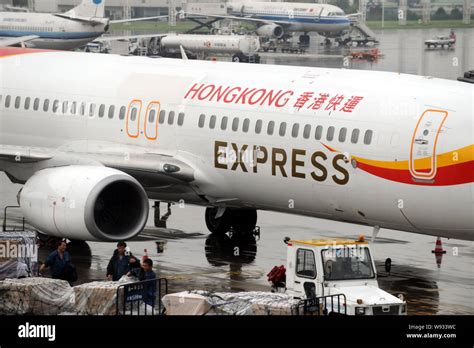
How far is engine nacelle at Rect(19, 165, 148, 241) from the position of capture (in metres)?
29.7

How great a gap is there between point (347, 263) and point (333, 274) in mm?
472

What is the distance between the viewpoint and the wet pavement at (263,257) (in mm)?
28359

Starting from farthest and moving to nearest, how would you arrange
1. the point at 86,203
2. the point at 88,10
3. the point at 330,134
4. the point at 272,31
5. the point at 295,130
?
the point at 272,31
the point at 88,10
the point at 295,130
the point at 86,203
the point at 330,134

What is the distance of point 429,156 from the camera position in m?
27.9

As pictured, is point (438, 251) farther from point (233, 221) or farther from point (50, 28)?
point (50, 28)

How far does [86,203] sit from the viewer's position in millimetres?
29625

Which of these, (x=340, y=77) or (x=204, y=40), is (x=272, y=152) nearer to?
(x=340, y=77)

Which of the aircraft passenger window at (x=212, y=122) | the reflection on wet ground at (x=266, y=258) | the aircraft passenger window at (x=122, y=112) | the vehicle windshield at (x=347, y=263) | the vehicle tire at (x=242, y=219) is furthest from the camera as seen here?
the vehicle tire at (x=242, y=219)

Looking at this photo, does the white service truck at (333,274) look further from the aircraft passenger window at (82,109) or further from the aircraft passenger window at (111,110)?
the aircraft passenger window at (82,109)

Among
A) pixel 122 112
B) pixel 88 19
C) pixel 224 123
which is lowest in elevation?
pixel 224 123

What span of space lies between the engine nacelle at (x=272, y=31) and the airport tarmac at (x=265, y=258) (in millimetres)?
92758

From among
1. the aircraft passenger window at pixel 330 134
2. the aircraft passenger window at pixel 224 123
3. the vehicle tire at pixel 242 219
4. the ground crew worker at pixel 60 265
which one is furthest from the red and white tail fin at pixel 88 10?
the ground crew worker at pixel 60 265

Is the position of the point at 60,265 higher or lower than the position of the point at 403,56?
lower

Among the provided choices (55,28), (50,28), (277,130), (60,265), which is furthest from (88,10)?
(60,265)
